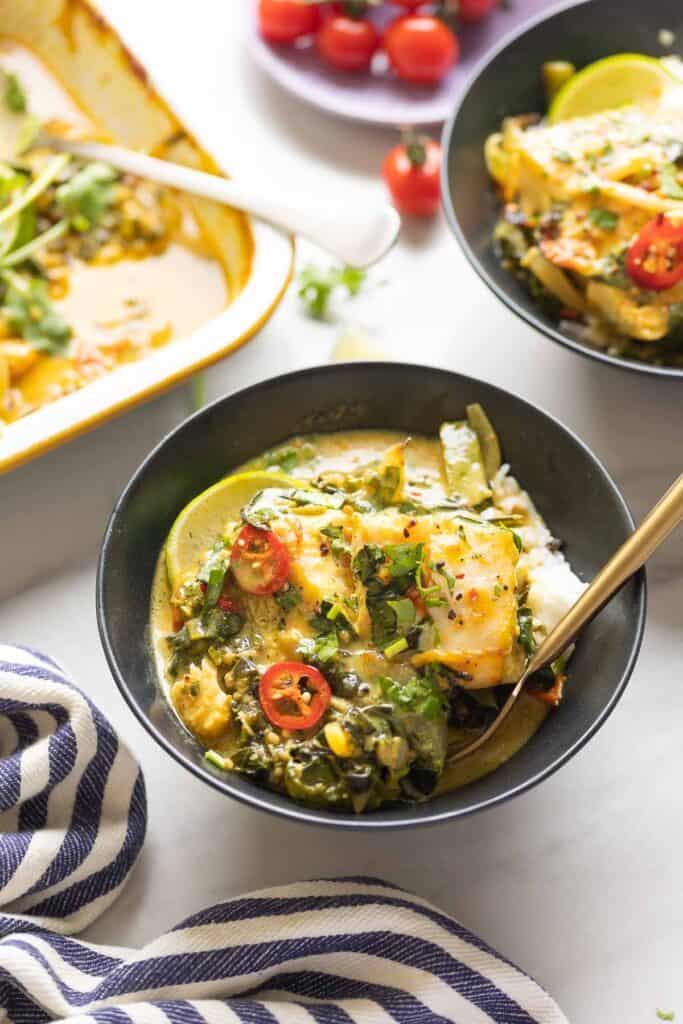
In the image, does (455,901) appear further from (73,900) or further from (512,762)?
(73,900)

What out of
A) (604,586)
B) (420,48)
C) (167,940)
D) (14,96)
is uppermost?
(14,96)

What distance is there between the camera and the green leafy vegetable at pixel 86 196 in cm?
361

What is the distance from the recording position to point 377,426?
304 cm

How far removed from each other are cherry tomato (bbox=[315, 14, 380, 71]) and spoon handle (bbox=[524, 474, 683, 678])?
191 centimetres

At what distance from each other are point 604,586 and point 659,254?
0.96 meters

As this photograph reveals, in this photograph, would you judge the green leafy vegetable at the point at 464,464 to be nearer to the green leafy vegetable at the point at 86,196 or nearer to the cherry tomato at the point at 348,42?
the green leafy vegetable at the point at 86,196

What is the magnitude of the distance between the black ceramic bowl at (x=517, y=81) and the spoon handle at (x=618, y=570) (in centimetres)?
89

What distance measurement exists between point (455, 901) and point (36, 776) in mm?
941

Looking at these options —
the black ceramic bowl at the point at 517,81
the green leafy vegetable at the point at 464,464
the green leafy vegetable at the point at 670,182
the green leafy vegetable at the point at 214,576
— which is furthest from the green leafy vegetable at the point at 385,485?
the green leafy vegetable at the point at 670,182

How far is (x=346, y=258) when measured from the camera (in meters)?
3.34

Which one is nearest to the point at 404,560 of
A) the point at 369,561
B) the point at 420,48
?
the point at 369,561

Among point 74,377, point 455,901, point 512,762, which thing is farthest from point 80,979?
point 74,377

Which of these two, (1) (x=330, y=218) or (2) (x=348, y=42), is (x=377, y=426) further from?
(2) (x=348, y=42)

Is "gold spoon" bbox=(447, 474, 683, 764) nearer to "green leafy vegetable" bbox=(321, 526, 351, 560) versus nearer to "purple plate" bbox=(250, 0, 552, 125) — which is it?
"green leafy vegetable" bbox=(321, 526, 351, 560)
